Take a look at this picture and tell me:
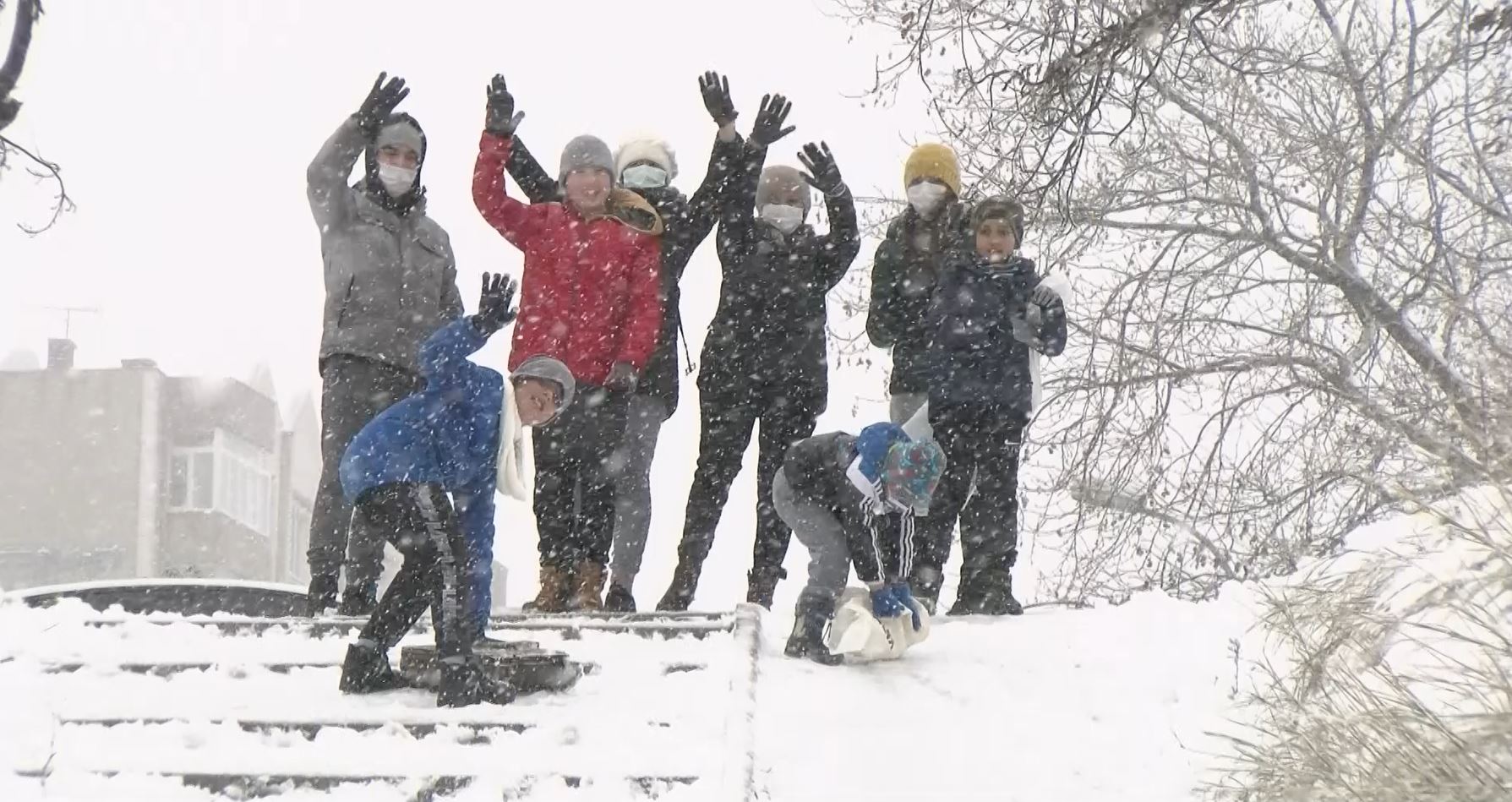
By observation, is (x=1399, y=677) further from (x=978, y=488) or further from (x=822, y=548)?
(x=978, y=488)

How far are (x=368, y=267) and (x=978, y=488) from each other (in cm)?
311

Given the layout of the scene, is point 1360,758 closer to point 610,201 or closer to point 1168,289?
point 610,201

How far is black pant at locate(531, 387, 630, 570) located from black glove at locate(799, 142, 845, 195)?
4.96 ft

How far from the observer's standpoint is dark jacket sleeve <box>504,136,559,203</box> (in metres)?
7.57

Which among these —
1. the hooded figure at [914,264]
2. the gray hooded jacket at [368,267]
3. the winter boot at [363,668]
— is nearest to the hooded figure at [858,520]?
the hooded figure at [914,264]

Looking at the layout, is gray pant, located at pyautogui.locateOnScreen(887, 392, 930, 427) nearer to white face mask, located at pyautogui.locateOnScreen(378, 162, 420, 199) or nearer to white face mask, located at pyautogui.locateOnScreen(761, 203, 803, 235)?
white face mask, located at pyautogui.locateOnScreen(761, 203, 803, 235)

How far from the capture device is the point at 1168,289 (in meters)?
11.2

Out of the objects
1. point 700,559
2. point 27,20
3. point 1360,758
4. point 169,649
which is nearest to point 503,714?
point 169,649

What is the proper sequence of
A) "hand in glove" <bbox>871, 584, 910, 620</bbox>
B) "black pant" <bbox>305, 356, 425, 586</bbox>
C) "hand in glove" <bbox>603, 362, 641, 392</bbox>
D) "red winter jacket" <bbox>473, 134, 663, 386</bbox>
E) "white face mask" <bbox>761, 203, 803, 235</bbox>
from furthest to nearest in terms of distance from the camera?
1. "white face mask" <bbox>761, 203, 803, 235</bbox>
2. "red winter jacket" <bbox>473, 134, 663, 386</bbox>
3. "hand in glove" <bbox>603, 362, 641, 392</bbox>
4. "black pant" <bbox>305, 356, 425, 586</bbox>
5. "hand in glove" <bbox>871, 584, 910, 620</bbox>

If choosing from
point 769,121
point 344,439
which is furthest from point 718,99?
point 344,439

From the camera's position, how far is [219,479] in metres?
36.2

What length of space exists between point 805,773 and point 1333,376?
7.42 m

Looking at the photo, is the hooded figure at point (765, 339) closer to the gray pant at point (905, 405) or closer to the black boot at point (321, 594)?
the gray pant at point (905, 405)

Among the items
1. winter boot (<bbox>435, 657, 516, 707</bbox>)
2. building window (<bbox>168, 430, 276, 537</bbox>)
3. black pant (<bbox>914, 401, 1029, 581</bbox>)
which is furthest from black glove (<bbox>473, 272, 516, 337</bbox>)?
building window (<bbox>168, 430, 276, 537</bbox>)
